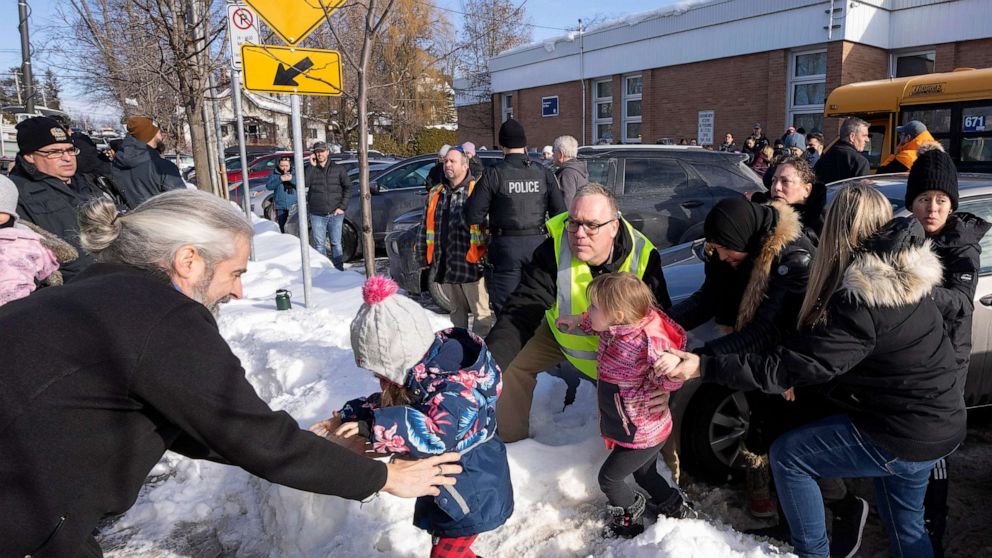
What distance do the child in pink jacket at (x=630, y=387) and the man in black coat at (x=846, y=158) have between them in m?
4.85

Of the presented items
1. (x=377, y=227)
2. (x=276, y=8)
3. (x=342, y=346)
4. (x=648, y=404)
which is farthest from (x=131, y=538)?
(x=377, y=227)

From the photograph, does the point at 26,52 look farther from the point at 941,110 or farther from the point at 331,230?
the point at 941,110

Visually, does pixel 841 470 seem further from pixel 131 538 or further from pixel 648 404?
pixel 131 538

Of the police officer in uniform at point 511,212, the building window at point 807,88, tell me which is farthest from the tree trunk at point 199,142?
the building window at point 807,88

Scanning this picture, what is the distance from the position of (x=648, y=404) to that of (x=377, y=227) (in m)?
8.12

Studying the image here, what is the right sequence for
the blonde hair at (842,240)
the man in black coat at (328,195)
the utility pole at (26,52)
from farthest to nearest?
1. the utility pole at (26,52)
2. the man in black coat at (328,195)
3. the blonde hair at (842,240)

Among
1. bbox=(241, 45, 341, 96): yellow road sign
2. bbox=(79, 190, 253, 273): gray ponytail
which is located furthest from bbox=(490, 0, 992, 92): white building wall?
bbox=(79, 190, 253, 273): gray ponytail

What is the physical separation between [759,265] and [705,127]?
2205 cm

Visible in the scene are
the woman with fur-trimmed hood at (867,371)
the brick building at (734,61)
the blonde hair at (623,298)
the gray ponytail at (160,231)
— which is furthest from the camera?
the brick building at (734,61)

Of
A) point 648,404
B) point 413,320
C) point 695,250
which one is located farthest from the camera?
point 695,250

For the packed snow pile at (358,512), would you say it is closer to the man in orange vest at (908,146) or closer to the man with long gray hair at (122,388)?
the man with long gray hair at (122,388)

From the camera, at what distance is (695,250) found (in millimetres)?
4668

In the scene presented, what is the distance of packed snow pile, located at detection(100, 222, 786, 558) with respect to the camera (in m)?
3.02

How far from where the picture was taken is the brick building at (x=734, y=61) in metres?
18.7
